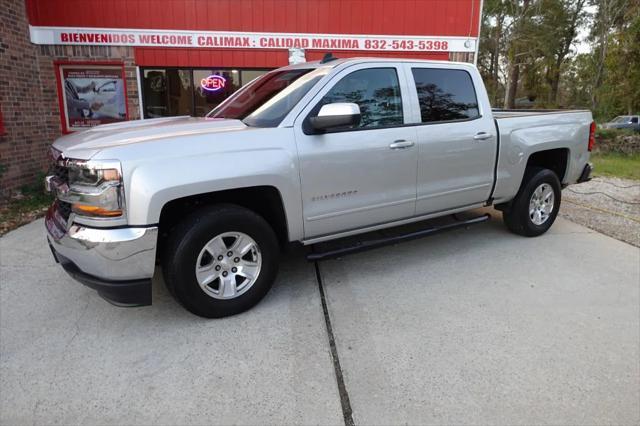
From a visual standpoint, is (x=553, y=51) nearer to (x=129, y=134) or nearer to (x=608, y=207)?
(x=608, y=207)

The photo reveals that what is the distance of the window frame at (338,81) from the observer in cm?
349

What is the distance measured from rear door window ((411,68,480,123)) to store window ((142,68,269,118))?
5572 mm

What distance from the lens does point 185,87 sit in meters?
9.05

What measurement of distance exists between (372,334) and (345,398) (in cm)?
74

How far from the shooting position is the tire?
3113mm

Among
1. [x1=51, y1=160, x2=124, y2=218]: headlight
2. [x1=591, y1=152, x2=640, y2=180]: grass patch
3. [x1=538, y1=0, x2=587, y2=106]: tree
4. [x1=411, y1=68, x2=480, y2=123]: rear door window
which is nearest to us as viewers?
[x1=51, y1=160, x2=124, y2=218]: headlight

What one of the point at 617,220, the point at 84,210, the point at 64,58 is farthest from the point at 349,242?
the point at 64,58

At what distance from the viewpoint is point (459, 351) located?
3.01 metres

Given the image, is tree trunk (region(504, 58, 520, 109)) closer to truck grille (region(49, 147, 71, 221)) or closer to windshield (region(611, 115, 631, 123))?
windshield (region(611, 115, 631, 123))

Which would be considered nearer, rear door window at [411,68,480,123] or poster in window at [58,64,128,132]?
rear door window at [411,68,480,123]

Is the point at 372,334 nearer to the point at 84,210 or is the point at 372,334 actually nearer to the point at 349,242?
the point at 349,242

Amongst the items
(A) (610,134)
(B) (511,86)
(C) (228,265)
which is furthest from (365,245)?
(B) (511,86)

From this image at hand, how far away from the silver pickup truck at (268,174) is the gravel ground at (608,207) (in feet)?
6.75

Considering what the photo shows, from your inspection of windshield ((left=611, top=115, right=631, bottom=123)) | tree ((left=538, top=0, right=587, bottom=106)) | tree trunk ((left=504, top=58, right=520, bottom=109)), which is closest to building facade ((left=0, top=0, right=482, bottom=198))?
windshield ((left=611, top=115, right=631, bottom=123))
